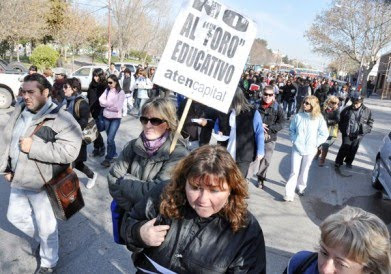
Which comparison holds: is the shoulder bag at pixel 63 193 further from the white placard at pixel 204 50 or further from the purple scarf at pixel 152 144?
the white placard at pixel 204 50

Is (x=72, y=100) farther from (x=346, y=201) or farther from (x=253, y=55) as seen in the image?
(x=253, y=55)

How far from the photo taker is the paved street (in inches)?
146

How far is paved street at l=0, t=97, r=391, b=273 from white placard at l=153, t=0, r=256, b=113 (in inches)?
64.6

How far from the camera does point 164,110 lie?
278 cm

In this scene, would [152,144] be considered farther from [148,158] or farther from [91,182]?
[91,182]

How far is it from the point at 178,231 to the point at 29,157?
1761mm

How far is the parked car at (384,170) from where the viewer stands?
231 inches

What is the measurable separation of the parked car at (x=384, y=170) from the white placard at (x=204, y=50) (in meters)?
4.02

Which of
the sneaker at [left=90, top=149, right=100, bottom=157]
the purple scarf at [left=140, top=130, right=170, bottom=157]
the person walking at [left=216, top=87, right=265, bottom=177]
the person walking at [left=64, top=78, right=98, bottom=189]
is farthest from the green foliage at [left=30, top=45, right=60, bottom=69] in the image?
the purple scarf at [left=140, top=130, right=170, bottom=157]

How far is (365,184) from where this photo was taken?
23.5 feet

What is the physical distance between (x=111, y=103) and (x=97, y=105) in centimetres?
76

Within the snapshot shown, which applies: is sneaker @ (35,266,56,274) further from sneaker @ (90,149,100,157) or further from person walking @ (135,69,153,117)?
person walking @ (135,69,153,117)

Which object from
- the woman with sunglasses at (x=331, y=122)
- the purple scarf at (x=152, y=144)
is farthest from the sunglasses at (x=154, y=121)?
the woman with sunglasses at (x=331, y=122)

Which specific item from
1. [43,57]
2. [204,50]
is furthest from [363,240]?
[43,57]
